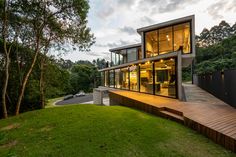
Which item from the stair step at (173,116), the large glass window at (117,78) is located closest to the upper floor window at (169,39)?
the large glass window at (117,78)

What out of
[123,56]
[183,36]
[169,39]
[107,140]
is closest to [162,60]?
[169,39]

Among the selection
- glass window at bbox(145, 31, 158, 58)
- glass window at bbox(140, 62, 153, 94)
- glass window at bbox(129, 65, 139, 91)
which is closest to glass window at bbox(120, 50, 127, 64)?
glass window at bbox(129, 65, 139, 91)

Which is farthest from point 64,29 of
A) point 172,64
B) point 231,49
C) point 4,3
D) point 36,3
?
point 231,49

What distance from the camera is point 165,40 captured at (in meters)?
14.9

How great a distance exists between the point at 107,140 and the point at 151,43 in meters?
12.5

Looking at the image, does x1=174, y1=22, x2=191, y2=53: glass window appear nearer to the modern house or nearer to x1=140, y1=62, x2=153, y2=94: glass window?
the modern house

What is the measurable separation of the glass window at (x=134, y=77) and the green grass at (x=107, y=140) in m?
9.05

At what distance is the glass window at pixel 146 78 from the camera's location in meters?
13.0

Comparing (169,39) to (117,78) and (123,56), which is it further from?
(123,56)

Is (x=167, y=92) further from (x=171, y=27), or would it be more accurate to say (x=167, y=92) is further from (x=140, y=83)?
(x=171, y=27)

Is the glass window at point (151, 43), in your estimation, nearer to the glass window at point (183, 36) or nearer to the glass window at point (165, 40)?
the glass window at point (165, 40)

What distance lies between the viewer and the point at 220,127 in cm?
478

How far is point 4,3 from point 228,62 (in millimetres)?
34033

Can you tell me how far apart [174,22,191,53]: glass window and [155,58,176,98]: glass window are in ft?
10.4
